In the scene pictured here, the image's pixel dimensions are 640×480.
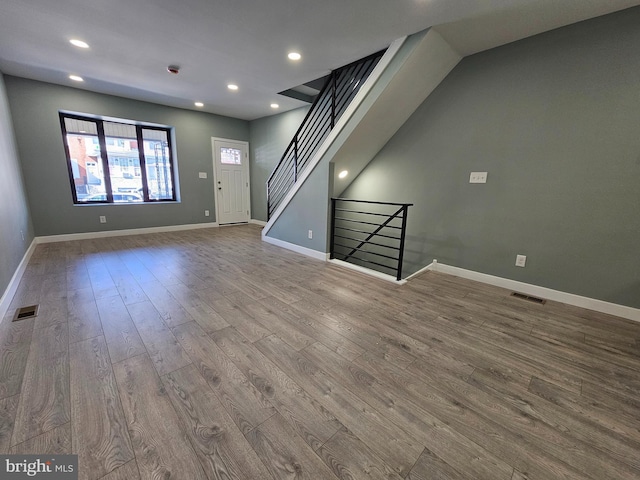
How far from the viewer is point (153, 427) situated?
1207 millimetres

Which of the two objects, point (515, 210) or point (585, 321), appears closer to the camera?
point (585, 321)

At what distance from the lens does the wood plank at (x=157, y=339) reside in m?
1.63

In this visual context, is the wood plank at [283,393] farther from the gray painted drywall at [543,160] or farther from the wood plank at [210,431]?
the gray painted drywall at [543,160]

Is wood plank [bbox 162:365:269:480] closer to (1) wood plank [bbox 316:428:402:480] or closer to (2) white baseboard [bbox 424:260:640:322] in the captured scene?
(1) wood plank [bbox 316:428:402:480]

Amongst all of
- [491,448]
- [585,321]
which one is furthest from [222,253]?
[585,321]

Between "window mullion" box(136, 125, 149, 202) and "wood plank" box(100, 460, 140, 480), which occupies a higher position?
"window mullion" box(136, 125, 149, 202)

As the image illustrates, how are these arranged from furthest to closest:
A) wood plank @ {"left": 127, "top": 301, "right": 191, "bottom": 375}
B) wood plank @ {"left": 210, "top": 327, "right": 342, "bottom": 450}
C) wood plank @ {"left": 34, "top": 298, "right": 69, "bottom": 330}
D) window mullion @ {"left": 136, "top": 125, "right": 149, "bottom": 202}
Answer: window mullion @ {"left": 136, "top": 125, "right": 149, "bottom": 202} < wood plank @ {"left": 34, "top": 298, "right": 69, "bottom": 330} < wood plank @ {"left": 127, "top": 301, "right": 191, "bottom": 375} < wood plank @ {"left": 210, "top": 327, "right": 342, "bottom": 450}

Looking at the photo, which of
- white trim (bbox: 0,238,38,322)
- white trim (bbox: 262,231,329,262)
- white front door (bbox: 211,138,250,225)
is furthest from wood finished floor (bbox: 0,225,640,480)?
white front door (bbox: 211,138,250,225)

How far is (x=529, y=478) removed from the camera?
1.04m

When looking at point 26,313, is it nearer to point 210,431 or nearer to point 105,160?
point 210,431

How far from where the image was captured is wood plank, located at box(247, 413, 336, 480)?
3.41 ft

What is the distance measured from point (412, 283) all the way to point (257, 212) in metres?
4.79

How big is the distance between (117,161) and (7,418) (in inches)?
200

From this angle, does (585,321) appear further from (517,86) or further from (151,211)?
(151,211)
